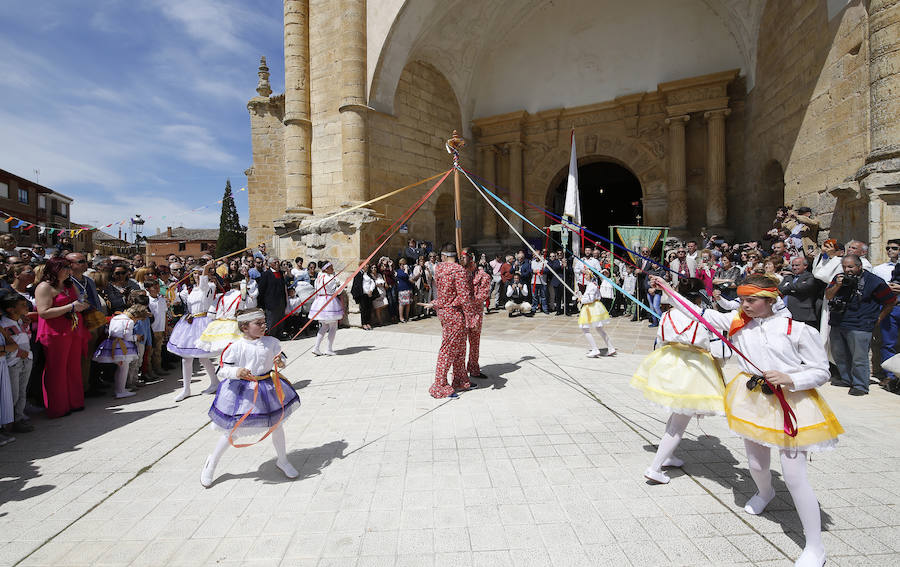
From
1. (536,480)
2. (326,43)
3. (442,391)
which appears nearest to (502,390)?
(442,391)

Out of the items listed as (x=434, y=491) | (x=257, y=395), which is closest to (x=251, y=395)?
(x=257, y=395)

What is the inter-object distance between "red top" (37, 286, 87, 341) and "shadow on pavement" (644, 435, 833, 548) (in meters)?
6.25

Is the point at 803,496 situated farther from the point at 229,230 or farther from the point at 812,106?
the point at 229,230

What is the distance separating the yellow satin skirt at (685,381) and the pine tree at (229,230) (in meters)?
37.9

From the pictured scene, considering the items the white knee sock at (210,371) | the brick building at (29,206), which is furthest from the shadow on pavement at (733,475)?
the brick building at (29,206)

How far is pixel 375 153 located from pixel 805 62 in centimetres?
1024

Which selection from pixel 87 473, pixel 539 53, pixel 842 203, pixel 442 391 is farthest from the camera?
pixel 539 53

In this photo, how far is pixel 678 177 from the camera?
45.0ft

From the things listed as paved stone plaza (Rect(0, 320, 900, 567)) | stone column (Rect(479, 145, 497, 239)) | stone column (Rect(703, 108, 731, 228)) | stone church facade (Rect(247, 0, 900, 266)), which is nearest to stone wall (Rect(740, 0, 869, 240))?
stone church facade (Rect(247, 0, 900, 266))

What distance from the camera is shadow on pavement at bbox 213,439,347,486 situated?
11.3ft

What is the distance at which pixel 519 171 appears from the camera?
53.9 feet

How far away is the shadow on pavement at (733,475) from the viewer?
2706mm

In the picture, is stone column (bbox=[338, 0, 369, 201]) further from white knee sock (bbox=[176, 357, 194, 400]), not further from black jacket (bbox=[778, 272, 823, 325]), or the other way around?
black jacket (bbox=[778, 272, 823, 325])

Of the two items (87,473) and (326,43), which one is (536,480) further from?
(326,43)
